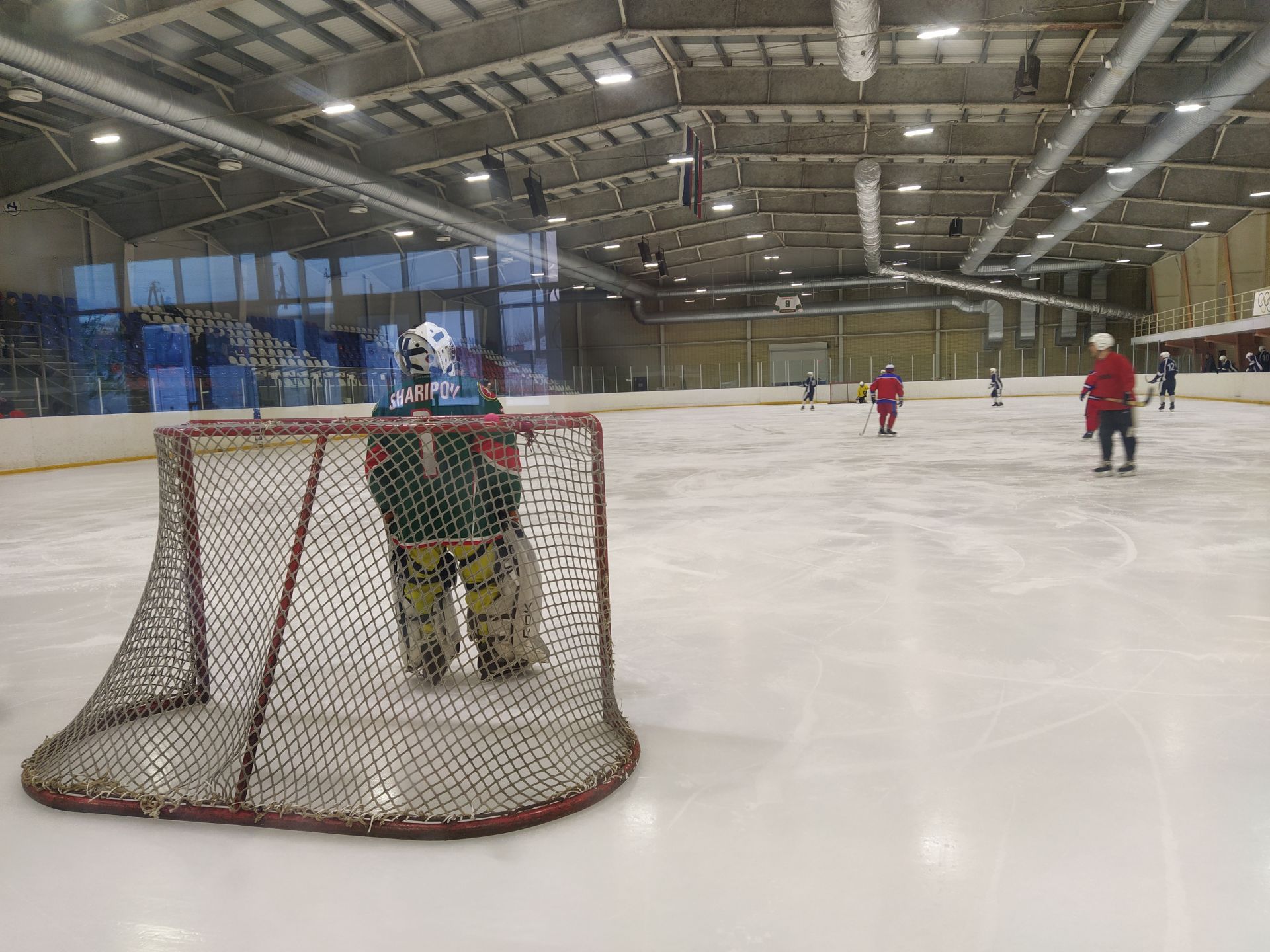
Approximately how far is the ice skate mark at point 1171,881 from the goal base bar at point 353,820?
4.10 feet

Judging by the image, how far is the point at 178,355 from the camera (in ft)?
50.3

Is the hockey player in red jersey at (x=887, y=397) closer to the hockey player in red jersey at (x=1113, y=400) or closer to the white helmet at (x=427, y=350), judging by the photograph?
the hockey player in red jersey at (x=1113, y=400)

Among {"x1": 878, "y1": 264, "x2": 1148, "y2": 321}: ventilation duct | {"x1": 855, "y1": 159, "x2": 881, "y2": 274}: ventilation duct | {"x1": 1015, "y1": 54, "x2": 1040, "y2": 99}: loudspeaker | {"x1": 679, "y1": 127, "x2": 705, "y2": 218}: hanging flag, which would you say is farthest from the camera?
{"x1": 878, "y1": 264, "x2": 1148, "y2": 321}: ventilation duct

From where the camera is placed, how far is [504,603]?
2896 mm

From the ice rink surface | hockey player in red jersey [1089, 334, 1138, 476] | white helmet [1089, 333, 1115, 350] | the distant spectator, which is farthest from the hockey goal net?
the distant spectator

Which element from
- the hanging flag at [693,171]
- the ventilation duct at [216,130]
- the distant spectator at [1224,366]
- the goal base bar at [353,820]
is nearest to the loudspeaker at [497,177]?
the ventilation duct at [216,130]

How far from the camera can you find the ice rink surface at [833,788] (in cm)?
167

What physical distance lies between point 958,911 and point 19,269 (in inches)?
739

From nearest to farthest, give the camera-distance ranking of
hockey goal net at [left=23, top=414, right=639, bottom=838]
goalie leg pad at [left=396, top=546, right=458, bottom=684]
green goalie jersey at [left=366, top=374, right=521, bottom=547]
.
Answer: hockey goal net at [left=23, top=414, right=639, bottom=838], green goalie jersey at [left=366, top=374, right=521, bottom=547], goalie leg pad at [left=396, top=546, right=458, bottom=684]

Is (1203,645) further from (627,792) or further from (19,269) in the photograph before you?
(19,269)

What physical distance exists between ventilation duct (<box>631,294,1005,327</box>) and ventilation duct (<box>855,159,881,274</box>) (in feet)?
24.8

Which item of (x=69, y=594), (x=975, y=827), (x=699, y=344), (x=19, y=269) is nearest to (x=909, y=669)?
(x=975, y=827)

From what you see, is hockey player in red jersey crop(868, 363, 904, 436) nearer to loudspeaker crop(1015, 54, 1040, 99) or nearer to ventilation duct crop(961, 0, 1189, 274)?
loudspeaker crop(1015, 54, 1040, 99)

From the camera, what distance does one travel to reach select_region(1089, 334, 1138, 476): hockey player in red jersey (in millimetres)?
7793
